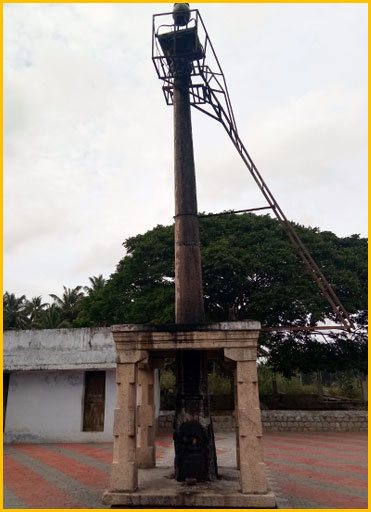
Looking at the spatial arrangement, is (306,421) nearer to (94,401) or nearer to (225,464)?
(94,401)

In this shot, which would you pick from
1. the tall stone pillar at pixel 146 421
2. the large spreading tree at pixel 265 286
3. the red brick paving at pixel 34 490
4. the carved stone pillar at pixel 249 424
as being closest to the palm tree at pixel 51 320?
the large spreading tree at pixel 265 286

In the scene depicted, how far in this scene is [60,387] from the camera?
55.6 feet

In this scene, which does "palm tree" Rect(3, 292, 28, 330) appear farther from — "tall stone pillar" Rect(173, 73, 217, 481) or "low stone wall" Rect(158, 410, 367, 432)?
"tall stone pillar" Rect(173, 73, 217, 481)

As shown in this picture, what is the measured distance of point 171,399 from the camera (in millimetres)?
21203

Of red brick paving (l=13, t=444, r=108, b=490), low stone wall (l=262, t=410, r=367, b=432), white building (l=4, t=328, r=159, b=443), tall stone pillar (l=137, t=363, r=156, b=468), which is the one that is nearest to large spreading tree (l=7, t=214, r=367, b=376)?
low stone wall (l=262, t=410, r=367, b=432)

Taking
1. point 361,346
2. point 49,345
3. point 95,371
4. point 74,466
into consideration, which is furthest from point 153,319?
point 361,346

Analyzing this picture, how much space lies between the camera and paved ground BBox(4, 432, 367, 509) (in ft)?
24.3

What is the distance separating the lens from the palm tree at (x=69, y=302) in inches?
1403

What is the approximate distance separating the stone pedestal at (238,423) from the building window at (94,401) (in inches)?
356

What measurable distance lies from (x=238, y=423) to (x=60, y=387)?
39.3 ft

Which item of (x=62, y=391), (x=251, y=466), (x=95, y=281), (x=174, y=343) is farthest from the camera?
(x=95, y=281)

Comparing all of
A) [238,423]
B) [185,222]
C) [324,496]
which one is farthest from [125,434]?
[185,222]

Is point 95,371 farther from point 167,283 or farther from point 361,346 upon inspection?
point 361,346

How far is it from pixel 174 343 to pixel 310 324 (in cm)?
1311
